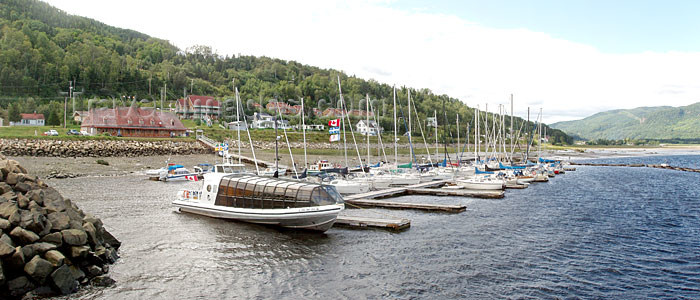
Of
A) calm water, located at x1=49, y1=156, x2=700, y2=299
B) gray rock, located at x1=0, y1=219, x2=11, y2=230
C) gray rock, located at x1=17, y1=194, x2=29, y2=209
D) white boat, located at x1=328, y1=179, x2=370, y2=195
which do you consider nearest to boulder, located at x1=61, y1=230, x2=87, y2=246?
gray rock, located at x1=0, y1=219, x2=11, y2=230

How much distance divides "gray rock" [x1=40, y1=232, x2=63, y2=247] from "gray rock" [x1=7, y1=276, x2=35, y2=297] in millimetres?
1725

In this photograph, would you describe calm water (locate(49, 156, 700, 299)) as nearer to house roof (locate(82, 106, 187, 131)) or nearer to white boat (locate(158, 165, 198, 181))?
white boat (locate(158, 165, 198, 181))

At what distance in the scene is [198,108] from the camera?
5566 inches

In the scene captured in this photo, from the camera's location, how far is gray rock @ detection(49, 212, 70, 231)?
17119 millimetres

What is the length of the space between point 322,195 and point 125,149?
62864 millimetres

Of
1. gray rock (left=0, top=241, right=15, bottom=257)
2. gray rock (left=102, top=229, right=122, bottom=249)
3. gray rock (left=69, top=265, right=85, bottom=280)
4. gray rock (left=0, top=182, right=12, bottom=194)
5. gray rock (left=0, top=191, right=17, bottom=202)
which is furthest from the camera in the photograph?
gray rock (left=102, top=229, right=122, bottom=249)

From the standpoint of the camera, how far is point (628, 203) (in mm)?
43094

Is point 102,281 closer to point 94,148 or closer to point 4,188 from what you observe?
point 4,188

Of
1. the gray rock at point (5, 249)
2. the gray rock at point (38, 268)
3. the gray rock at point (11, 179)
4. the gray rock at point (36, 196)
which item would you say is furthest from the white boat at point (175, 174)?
the gray rock at point (5, 249)

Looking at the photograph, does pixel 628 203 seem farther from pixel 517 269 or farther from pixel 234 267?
pixel 234 267

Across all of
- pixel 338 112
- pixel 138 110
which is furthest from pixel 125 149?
pixel 338 112

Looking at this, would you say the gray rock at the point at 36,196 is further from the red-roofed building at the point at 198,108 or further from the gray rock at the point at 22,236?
the red-roofed building at the point at 198,108

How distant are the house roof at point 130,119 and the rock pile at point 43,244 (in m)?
79.7

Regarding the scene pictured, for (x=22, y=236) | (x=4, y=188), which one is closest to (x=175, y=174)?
(x=4, y=188)
